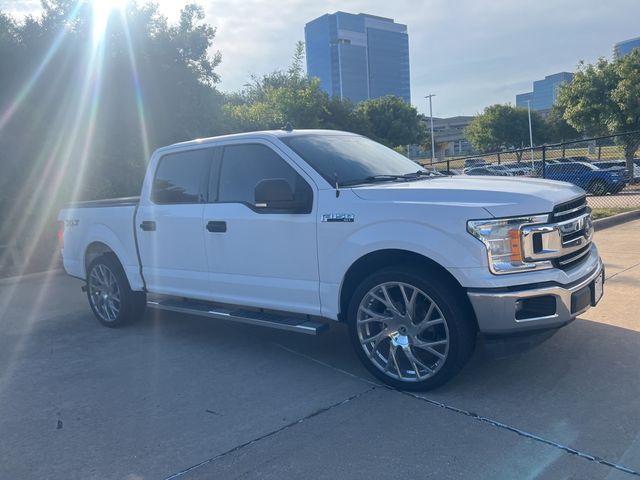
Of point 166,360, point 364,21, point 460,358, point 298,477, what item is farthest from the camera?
point 364,21

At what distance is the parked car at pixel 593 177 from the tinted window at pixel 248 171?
15.0 metres

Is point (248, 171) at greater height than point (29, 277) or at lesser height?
greater

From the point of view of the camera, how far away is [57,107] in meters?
11.6

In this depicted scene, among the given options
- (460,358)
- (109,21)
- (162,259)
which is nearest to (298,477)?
(460,358)

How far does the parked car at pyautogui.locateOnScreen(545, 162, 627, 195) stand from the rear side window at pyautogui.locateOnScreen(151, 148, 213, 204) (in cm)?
1484

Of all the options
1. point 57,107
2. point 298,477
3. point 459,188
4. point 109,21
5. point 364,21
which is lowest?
point 298,477

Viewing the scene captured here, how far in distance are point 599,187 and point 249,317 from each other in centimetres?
→ 1733

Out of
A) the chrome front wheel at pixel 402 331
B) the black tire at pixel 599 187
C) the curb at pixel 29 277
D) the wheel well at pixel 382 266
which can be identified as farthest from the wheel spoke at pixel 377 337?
the black tire at pixel 599 187

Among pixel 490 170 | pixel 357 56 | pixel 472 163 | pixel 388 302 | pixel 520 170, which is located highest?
pixel 357 56

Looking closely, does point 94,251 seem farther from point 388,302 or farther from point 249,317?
point 388,302

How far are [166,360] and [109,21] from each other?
9.70 meters

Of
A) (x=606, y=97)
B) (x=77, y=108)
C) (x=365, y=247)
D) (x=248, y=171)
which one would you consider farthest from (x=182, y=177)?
(x=606, y=97)

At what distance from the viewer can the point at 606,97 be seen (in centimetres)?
2439

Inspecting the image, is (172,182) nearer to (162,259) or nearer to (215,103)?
(162,259)
